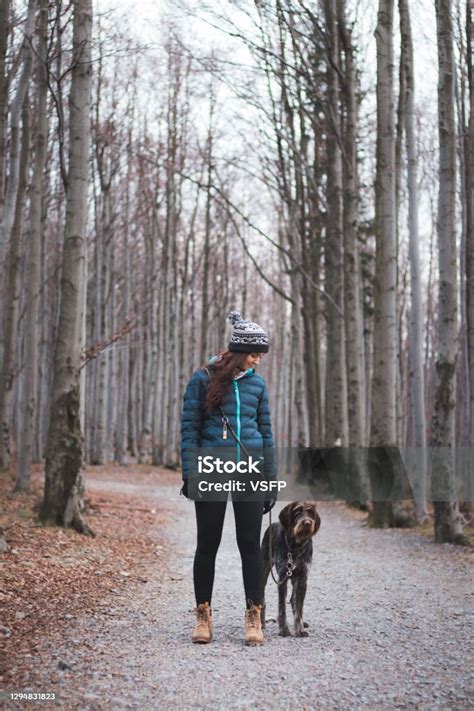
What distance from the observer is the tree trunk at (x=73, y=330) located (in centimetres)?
945

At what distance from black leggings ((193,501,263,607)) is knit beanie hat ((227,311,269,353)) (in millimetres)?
986

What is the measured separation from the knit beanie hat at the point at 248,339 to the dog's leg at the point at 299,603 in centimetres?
156

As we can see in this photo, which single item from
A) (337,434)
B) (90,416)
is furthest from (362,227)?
(90,416)

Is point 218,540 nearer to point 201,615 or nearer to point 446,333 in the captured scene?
point 201,615

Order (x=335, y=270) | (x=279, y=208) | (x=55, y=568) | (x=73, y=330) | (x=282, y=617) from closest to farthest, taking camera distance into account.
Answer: (x=282, y=617) → (x=55, y=568) → (x=73, y=330) → (x=335, y=270) → (x=279, y=208)

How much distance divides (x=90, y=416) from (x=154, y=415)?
136 inches

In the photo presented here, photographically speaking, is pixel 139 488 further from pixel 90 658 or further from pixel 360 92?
pixel 90 658

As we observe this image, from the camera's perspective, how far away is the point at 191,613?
20.7 ft

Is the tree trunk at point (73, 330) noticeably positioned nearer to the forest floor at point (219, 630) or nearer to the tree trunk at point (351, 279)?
the forest floor at point (219, 630)

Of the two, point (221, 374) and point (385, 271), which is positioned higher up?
point (385, 271)

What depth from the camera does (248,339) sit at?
5371 mm

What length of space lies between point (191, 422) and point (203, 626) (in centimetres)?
128

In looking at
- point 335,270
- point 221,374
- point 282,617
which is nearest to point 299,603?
point 282,617

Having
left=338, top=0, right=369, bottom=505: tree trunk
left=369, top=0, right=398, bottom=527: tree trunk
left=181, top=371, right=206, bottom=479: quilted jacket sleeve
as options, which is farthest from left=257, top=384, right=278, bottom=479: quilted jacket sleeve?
left=338, top=0, right=369, bottom=505: tree trunk
